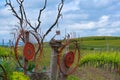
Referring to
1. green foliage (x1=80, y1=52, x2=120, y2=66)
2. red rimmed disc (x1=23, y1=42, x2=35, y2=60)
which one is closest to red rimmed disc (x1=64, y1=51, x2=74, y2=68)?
red rimmed disc (x1=23, y1=42, x2=35, y2=60)

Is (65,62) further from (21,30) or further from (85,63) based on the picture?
(85,63)

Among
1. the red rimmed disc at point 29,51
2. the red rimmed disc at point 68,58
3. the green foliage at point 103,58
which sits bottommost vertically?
the green foliage at point 103,58

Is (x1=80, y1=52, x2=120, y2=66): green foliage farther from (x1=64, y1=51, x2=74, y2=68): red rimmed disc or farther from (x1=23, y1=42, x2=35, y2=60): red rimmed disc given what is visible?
(x1=23, y1=42, x2=35, y2=60): red rimmed disc

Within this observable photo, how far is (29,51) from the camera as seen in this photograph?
679cm

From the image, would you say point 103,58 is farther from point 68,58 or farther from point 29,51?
point 29,51

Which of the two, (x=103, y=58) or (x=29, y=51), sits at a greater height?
(x=29, y=51)

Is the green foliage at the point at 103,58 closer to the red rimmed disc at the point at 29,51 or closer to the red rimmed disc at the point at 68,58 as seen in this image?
the red rimmed disc at the point at 68,58

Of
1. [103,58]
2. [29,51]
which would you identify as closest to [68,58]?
[29,51]

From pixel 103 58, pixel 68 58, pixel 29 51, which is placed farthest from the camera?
pixel 103 58

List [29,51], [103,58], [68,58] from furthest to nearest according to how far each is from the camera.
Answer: [103,58] < [68,58] < [29,51]

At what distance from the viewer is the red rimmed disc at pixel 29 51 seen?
6.74 meters

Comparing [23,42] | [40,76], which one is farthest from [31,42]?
[40,76]

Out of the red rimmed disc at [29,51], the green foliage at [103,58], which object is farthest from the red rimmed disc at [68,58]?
the green foliage at [103,58]

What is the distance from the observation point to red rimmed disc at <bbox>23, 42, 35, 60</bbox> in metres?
6.74
